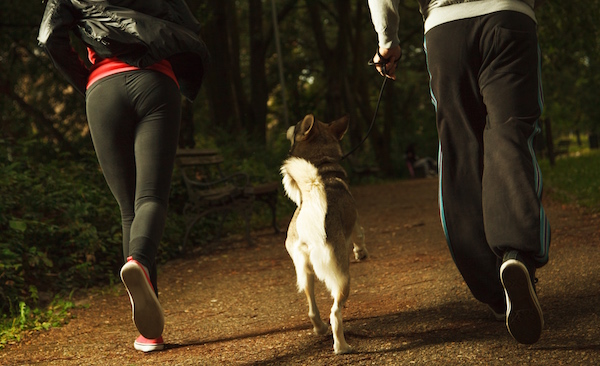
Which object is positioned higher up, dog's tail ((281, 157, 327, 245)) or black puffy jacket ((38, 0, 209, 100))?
black puffy jacket ((38, 0, 209, 100))

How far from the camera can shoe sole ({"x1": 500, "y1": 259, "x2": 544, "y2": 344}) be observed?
305cm

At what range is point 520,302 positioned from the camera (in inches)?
121

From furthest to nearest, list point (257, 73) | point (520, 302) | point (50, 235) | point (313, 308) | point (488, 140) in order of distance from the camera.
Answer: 1. point (257, 73)
2. point (50, 235)
3. point (313, 308)
4. point (488, 140)
5. point (520, 302)

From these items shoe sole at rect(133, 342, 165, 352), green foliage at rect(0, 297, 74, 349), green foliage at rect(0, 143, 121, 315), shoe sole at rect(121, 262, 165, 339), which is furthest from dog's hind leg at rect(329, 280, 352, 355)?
green foliage at rect(0, 143, 121, 315)

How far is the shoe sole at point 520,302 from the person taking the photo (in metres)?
3.05

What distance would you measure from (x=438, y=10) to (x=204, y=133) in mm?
13199

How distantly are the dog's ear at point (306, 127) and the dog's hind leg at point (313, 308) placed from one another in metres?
0.90

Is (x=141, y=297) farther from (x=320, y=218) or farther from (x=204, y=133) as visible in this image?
(x=204, y=133)

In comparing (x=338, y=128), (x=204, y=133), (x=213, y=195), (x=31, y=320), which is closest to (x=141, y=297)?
(x=338, y=128)

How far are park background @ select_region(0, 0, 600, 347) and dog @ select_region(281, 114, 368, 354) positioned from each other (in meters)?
1.98

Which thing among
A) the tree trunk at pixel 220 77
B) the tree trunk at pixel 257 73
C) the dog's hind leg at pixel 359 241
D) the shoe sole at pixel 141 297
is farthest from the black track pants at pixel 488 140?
the tree trunk at pixel 257 73

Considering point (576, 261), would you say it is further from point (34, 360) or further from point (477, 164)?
point (34, 360)

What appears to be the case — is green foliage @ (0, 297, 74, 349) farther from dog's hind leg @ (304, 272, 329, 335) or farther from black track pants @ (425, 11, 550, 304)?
black track pants @ (425, 11, 550, 304)

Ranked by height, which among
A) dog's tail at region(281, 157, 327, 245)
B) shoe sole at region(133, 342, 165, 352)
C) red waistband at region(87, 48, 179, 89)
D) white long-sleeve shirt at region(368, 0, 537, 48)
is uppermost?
white long-sleeve shirt at region(368, 0, 537, 48)
